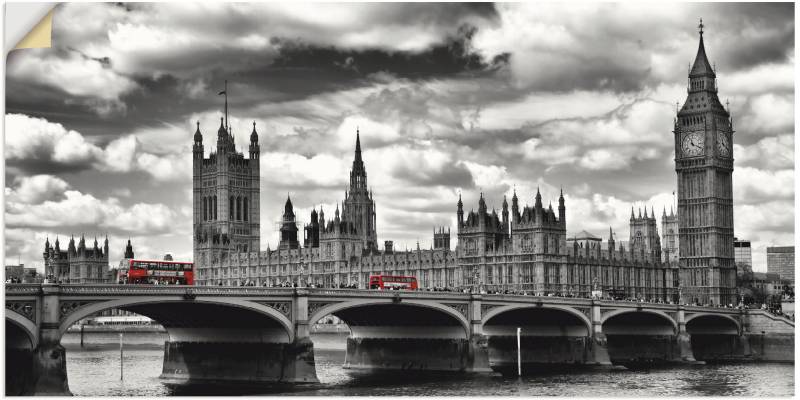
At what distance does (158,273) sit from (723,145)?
57.4m

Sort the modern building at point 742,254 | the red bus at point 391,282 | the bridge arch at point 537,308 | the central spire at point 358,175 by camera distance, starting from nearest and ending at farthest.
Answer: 1. the bridge arch at point 537,308
2. the red bus at point 391,282
3. the modern building at point 742,254
4. the central spire at point 358,175

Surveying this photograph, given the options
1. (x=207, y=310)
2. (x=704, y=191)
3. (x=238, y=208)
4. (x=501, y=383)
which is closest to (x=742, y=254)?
(x=704, y=191)

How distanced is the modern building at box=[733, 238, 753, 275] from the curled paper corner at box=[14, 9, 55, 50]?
268 ft

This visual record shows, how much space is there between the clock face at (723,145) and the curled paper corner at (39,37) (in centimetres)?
7702

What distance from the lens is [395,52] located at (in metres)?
35.6

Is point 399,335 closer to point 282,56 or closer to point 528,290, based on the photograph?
point 282,56

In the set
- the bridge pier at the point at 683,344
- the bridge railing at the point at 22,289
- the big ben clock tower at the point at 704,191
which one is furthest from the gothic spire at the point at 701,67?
the bridge railing at the point at 22,289

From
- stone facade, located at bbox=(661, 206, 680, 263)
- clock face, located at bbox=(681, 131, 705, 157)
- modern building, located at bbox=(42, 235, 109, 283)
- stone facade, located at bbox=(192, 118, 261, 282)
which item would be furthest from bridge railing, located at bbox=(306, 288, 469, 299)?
stone facade, located at bbox=(661, 206, 680, 263)

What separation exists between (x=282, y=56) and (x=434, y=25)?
4.84m

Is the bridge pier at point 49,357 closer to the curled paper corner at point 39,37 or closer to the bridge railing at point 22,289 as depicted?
the bridge railing at point 22,289

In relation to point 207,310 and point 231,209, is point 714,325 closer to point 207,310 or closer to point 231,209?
point 207,310

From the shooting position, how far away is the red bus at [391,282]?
66812mm

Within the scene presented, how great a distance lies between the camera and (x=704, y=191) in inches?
3898

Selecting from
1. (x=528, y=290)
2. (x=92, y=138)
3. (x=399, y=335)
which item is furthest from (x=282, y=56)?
(x=528, y=290)
